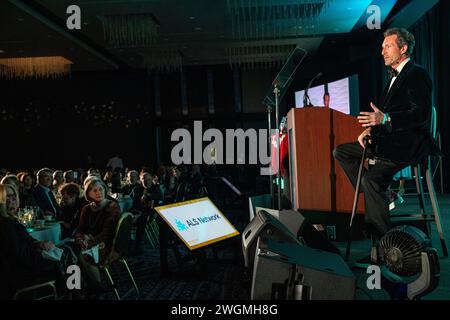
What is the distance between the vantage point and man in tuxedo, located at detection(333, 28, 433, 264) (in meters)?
3.07

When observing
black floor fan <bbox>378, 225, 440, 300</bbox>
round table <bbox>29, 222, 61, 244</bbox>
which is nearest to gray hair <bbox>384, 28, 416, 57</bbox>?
black floor fan <bbox>378, 225, 440, 300</bbox>

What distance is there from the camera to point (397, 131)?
10.2ft

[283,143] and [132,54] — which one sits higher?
[132,54]

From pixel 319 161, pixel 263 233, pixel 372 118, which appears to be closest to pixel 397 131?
pixel 372 118

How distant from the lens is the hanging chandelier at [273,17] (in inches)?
349

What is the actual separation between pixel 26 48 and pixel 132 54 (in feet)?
9.63

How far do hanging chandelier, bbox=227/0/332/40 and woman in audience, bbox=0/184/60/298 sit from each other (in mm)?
6584

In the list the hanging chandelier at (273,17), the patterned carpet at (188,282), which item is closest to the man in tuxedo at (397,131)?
the patterned carpet at (188,282)

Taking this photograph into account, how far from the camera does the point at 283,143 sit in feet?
17.9

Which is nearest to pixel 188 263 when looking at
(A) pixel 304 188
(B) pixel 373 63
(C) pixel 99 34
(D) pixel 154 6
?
(A) pixel 304 188

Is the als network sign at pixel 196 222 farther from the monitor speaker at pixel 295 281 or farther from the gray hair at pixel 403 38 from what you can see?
the gray hair at pixel 403 38

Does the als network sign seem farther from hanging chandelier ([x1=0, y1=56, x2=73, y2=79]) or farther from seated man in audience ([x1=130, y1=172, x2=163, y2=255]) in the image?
hanging chandelier ([x1=0, y1=56, x2=73, y2=79])
